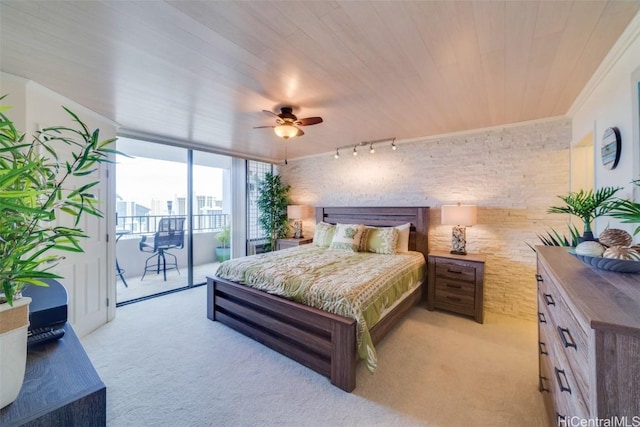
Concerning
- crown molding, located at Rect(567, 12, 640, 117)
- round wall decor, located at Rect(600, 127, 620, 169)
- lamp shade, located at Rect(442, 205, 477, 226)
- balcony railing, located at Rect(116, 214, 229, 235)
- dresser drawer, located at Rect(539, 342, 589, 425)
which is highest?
crown molding, located at Rect(567, 12, 640, 117)

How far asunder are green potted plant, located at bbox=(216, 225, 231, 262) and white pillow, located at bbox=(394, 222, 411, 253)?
13.3 feet

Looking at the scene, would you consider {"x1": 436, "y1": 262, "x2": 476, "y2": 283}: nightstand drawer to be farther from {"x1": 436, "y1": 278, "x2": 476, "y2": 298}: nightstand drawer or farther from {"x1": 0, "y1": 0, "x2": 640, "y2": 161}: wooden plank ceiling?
{"x1": 0, "y1": 0, "x2": 640, "y2": 161}: wooden plank ceiling

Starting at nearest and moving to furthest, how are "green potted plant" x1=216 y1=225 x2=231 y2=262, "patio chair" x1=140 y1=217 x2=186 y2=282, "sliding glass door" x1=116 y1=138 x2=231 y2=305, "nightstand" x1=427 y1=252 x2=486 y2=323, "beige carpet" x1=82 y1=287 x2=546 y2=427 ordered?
"beige carpet" x1=82 y1=287 x2=546 y2=427, "nightstand" x1=427 y1=252 x2=486 y2=323, "sliding glass door" x1=116 y1=138 x2=231 y2=305, "patio chair" x1=140 y1=217 x2=186 y2=282, "green potted plant" x1=216 y1=225 x2=231 y2=262

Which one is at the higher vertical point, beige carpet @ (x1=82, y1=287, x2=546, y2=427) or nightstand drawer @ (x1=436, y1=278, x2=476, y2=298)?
nightstand drawer @ (x1=436, y1=278, x2=476, y2=298)

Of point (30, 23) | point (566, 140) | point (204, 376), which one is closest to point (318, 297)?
point (204, 376)

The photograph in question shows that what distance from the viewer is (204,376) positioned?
210 centimetres

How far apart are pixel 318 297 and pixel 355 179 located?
2855 millimetres

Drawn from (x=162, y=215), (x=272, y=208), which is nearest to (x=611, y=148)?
(x=272, y=208)

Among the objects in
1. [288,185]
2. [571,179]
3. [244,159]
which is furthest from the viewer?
[288,185]

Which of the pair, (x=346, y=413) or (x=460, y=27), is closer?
(x=460, y=27)

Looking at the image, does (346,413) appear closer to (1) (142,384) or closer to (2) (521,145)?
(1) (142,384)

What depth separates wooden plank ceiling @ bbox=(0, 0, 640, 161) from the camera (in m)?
1.37

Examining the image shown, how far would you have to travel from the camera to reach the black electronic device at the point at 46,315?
1.10 meters

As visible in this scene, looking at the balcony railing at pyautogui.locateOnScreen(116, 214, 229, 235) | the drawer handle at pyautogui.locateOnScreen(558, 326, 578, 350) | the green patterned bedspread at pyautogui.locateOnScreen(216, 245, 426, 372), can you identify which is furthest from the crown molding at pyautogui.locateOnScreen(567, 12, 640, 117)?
the balcony railing at pyautogui.locateOnScreen(116, 214, 229, 235)
